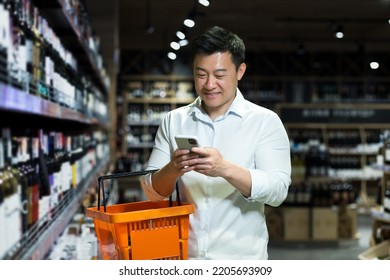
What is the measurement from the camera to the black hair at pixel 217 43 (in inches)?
72.8

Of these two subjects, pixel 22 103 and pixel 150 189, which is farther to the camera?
pixel 150 189

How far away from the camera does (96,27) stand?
6.93m

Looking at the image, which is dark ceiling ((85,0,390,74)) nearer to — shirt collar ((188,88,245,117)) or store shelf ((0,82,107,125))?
store shelf ((0,82,107,125))

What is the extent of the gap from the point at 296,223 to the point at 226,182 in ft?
17.3

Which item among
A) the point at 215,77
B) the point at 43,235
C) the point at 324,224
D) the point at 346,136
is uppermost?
the point at 215,77

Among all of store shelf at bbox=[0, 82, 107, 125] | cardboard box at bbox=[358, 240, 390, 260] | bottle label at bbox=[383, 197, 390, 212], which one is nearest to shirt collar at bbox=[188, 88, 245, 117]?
store shelf at bbox=[0, 82, 107, 125]

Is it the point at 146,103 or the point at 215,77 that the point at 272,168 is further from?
the point at 146,103

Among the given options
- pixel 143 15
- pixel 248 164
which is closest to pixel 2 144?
pixel 248 164

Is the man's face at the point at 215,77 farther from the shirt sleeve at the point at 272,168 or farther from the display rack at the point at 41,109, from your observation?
the display rack at the point at 41,109

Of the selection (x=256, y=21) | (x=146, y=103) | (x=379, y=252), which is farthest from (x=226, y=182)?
(x=146, y=103)

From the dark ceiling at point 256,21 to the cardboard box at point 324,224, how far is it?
6.23ft

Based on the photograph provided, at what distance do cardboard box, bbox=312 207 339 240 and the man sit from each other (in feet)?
17.1

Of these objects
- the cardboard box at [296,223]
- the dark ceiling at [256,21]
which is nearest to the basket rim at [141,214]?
the dark ceiling at [256,21]

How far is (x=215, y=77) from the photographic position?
6.15 ft
